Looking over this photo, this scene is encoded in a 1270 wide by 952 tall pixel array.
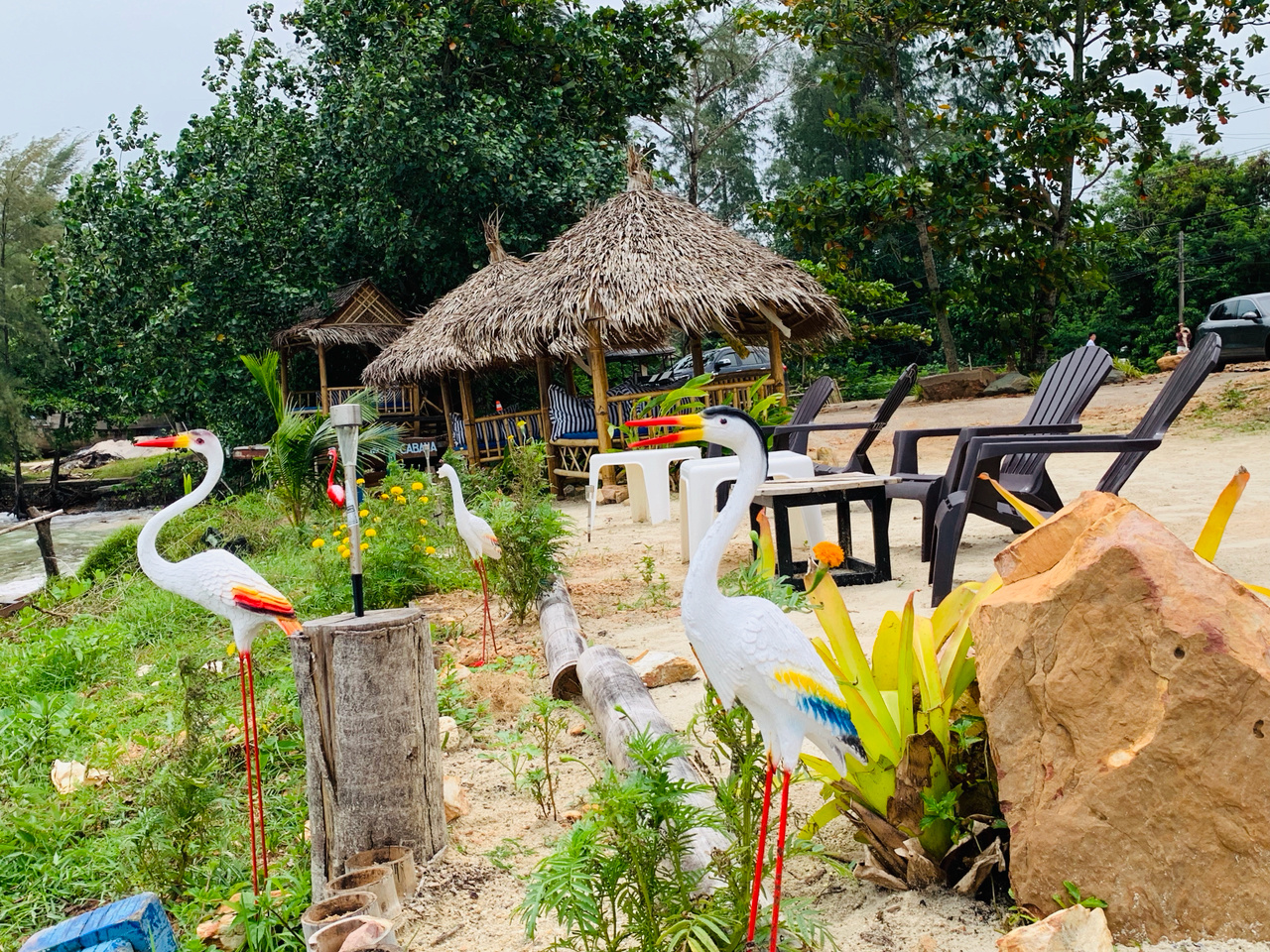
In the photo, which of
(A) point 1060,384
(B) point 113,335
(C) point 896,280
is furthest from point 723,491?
(C) point 896,280

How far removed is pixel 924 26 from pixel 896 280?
38.0 ft

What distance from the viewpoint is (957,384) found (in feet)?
57.1

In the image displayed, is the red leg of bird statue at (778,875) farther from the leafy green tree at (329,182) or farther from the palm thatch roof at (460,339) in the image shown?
the leafy green tree at (329,182)

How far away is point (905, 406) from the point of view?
1750 cm

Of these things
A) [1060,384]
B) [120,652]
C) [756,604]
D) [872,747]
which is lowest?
[120,652]

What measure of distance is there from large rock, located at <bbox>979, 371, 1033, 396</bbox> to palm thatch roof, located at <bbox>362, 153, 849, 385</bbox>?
6550mm

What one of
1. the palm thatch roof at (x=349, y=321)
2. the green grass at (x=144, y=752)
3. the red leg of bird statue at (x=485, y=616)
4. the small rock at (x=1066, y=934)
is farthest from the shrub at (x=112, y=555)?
the small rock at (x=1066, y=934)

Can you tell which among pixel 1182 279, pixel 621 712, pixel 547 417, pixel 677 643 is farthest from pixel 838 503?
pixel 1182 279

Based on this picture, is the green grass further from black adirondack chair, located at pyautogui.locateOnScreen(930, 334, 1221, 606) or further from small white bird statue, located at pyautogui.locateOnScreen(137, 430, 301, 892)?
black adirondack chair, located at pyautogui.locateOnScreen(930, 334, 1221, 606)

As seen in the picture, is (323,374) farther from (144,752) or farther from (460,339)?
(144,752)

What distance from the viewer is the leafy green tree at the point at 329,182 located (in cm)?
1495

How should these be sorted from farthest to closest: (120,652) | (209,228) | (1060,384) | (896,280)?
(896,280) < (209,228) < (1060,384) < (120,652)

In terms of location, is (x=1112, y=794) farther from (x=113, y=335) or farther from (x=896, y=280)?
(x=896, y=280)

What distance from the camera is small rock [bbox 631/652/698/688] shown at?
380cm
